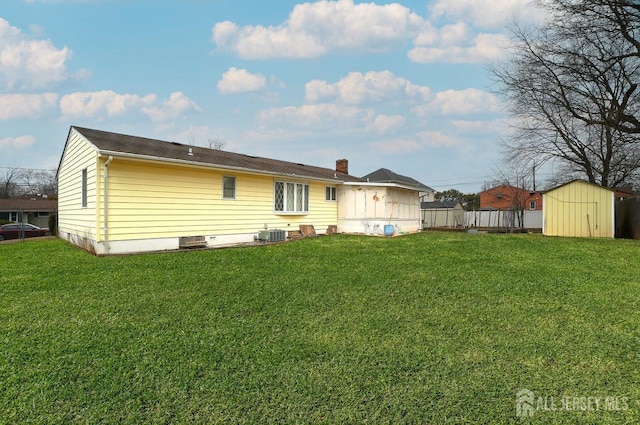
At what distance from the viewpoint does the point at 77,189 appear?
11406 millimetres

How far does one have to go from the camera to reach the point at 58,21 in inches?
484

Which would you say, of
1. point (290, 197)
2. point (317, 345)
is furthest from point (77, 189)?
point (317, 345)

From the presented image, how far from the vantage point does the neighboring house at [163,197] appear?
30.3ft

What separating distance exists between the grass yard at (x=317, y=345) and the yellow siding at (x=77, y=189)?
2969 mm

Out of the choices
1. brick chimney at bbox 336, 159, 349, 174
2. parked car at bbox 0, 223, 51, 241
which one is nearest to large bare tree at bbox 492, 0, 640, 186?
brick chimney at bbox 336, 159, 349, 174

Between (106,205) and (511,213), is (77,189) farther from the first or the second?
(511,213)

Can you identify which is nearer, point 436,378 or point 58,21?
point 436,378

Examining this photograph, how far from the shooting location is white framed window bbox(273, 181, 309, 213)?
13797mm

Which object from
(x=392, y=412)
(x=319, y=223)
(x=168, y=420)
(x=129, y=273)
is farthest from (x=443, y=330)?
(x=319, y=223)

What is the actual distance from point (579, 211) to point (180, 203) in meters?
15.6

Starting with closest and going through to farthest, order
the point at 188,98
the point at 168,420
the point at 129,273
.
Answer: the point at 168,420 → the point at 129,273 → the point at 188,98

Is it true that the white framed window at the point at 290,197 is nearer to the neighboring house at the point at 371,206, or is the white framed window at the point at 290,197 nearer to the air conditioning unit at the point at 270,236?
the air conditioning unit at the point at 270,236

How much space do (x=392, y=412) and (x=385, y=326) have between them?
168 cm

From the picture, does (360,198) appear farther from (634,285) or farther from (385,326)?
(385,326)
